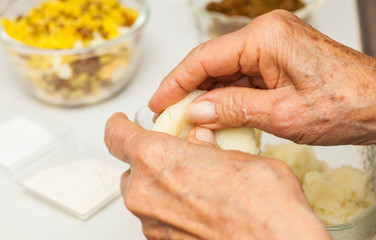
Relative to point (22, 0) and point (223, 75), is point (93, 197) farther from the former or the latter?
point (22, 0)

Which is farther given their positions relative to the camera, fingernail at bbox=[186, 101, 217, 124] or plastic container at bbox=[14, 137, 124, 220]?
plastic container at bbox=[14, 137, 124, 220]

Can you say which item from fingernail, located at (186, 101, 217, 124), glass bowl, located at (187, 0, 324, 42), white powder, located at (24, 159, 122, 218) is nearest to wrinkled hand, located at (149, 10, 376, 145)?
fingernail, located at (186, 101, 217, 124)

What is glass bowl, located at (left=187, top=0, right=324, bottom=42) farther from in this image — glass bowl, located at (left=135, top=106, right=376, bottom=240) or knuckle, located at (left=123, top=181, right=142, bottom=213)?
knuckle, located at (left=123, top=181, right=142, bottom=213)

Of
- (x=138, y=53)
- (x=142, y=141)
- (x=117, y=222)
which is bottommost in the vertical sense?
(x=117, y=222)

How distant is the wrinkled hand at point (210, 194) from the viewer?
0.51m

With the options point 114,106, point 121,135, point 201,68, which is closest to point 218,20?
point 114,106

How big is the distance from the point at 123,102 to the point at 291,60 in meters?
0.58

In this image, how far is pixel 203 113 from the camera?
0.71 metres

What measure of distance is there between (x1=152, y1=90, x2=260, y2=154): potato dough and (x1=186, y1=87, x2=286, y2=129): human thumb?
17 mm

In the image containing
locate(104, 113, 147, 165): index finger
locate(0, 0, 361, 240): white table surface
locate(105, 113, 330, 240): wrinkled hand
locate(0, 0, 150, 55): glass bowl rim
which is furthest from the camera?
locate(0, 0, 150, 55): glass bowl rim

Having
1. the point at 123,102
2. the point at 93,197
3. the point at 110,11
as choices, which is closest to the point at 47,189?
the point at 93,197

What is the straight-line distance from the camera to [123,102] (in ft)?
3.98

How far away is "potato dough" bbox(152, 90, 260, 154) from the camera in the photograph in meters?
0.72

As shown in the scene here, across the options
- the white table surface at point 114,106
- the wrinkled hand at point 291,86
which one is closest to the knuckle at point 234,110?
the wrinkled hand at point 291,86
